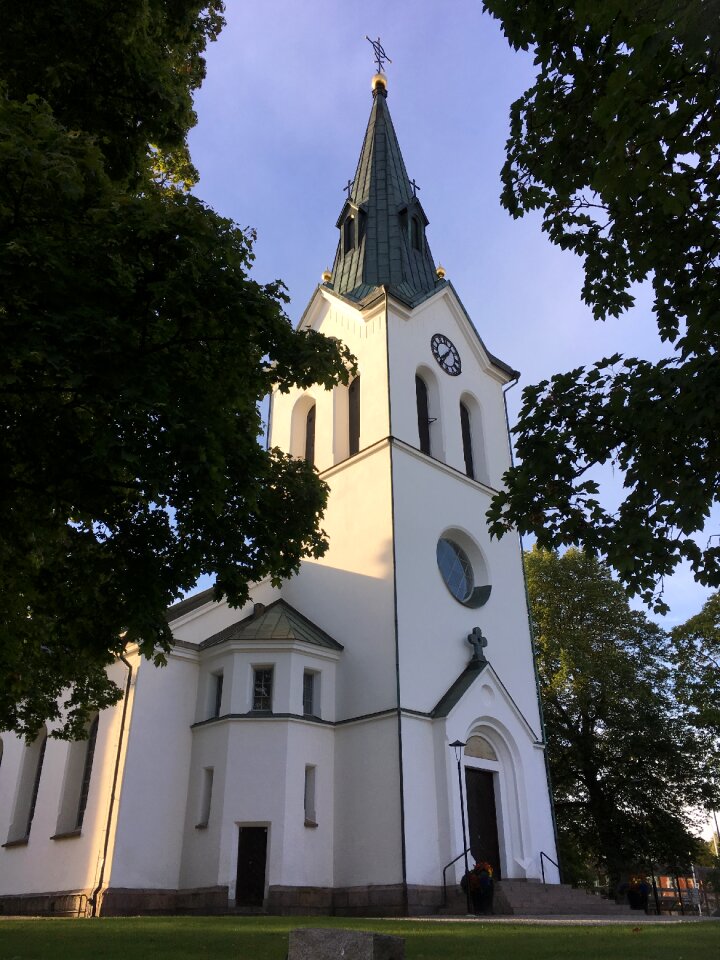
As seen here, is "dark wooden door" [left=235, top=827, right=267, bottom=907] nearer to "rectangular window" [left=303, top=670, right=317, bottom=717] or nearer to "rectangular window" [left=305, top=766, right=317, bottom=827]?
"rectangular window" [left=305, top=766, right=317, bottom=827]

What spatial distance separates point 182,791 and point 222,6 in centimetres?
1595

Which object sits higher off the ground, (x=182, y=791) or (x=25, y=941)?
(x=182, y=791)

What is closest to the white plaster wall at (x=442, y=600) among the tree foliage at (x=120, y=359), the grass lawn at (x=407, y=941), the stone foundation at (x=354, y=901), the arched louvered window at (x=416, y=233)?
the stone foundation at (x=354, y=901)

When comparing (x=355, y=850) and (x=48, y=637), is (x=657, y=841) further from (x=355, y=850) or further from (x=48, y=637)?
(x=48, y=637)

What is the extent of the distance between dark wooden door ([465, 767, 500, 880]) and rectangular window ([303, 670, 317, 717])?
12.7ft

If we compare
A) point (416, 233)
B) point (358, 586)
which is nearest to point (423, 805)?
point (358, 586)

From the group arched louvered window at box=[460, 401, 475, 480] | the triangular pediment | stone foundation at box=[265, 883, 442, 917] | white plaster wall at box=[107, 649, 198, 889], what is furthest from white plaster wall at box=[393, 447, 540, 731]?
white plaster wall at box=[107, 649, 198, 889]

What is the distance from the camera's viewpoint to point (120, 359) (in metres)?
6.94

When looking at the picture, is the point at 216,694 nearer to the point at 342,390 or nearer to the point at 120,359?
the point at 342,390

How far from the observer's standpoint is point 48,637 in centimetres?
1079

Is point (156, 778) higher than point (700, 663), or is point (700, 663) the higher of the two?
point (700, 663)

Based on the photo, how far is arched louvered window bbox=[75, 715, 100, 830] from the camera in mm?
20172

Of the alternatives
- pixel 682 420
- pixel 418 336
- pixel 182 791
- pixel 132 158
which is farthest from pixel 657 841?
pixel 132 158

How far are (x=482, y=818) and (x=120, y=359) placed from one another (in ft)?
51.6
